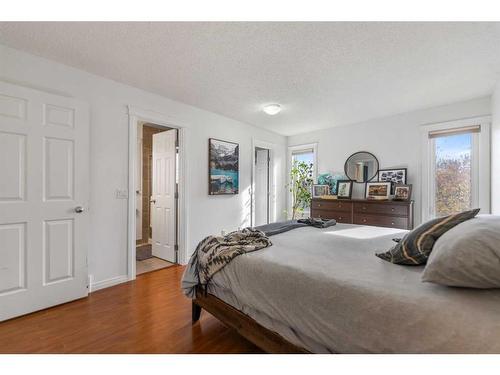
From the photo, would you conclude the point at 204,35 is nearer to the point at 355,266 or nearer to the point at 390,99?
the point at 355,266

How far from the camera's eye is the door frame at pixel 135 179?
296 centimetres

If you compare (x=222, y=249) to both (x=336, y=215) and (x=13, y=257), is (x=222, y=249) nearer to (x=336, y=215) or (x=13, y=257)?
(x=13, y=257)

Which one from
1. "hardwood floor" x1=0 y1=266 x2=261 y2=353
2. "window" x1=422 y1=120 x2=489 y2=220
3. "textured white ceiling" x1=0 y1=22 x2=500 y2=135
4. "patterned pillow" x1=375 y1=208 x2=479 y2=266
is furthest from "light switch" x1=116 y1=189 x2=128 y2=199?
"window" x1=422 y1=120 x2=489 y2=220

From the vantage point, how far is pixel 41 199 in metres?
2.24

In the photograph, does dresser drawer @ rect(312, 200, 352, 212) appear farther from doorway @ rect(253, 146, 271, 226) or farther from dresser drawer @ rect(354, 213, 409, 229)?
doorway @ rect(253, 146, 271, 226)

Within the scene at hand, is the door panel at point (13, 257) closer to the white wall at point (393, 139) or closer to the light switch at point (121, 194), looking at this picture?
the light switch at point (121, 194)

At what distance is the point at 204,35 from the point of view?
78.2 inches

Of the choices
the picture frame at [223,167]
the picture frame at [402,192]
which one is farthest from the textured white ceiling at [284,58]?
the picture frame at [402,192]

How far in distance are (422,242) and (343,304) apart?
0.67 metres

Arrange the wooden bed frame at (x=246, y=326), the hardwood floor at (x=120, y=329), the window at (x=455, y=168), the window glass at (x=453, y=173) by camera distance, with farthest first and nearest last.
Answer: the window glass at (x=453, y=173), the window at (x=455, y=168), the hardwood floor at (x=120, y=329), the wooden bed frame at (x=246, y=326)

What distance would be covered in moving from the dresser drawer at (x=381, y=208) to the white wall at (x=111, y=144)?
2.24 meters

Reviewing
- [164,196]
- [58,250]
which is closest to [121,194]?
[58,250]

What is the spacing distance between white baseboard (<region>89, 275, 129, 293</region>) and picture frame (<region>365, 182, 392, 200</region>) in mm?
3680
